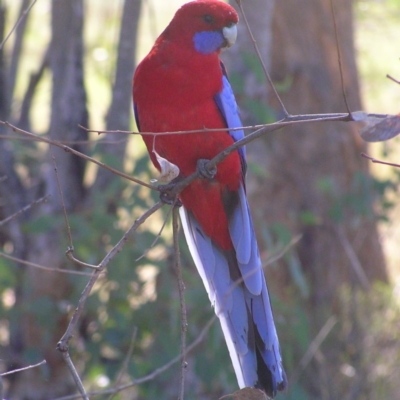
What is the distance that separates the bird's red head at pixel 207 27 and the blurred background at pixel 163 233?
829 millimetres

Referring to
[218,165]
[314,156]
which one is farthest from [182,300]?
[314,156]

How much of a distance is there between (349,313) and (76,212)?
7.82 ft

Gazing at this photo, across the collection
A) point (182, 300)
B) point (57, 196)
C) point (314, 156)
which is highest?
point (182, 300)

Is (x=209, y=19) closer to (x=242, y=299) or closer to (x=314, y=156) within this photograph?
(x=242, y=299)

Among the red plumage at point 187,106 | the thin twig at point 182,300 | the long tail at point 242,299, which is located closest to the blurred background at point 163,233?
the long tail at point 242,299

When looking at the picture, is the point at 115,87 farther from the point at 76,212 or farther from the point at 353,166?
A: the point at 353,166

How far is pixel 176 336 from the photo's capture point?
4.14m

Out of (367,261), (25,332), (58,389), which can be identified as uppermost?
(25,332)

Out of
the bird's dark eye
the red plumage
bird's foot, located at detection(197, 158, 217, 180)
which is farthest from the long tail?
the bird's dark eye

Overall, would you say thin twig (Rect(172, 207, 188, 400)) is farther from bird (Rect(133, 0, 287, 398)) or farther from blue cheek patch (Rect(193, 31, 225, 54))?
blue cheek patch (Rect(193, 31, 225, 54))

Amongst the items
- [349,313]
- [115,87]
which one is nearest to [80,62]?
[115,87]

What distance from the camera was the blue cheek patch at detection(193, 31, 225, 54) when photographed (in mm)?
3068

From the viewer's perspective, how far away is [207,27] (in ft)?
10.2

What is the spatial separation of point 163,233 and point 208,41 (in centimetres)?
176
